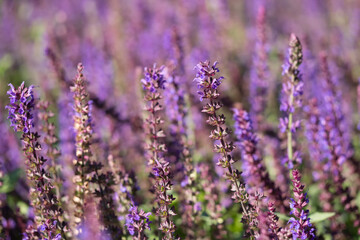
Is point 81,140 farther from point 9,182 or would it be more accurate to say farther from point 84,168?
point 9,182

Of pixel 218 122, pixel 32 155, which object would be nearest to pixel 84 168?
pixel 32 155

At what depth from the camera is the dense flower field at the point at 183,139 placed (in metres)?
2.60

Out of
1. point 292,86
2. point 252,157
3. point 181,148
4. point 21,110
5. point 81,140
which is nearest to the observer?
point 21,110

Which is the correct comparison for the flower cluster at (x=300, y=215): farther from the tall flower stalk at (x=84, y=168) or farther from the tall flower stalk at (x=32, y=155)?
the tall flower stalk at (x=32, y=155)

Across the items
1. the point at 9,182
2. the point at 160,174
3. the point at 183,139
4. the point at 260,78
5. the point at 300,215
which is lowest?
the point at 300,215

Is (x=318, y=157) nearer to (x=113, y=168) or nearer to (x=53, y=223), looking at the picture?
(x=113, y=168)

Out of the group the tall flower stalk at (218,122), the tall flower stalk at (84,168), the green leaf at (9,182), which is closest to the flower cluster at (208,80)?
the tall flower stalk at (218,122)

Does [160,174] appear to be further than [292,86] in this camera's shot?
No

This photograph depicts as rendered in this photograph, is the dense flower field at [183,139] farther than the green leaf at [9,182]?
No

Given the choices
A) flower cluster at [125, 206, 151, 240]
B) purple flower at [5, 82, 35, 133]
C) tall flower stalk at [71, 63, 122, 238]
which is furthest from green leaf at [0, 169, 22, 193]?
flower cluster at [125, 206, 151, 240]

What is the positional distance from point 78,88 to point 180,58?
6.77 ft

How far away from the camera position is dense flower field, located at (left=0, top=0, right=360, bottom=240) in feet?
8.54

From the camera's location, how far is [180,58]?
468cm

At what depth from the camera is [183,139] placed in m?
3.81
